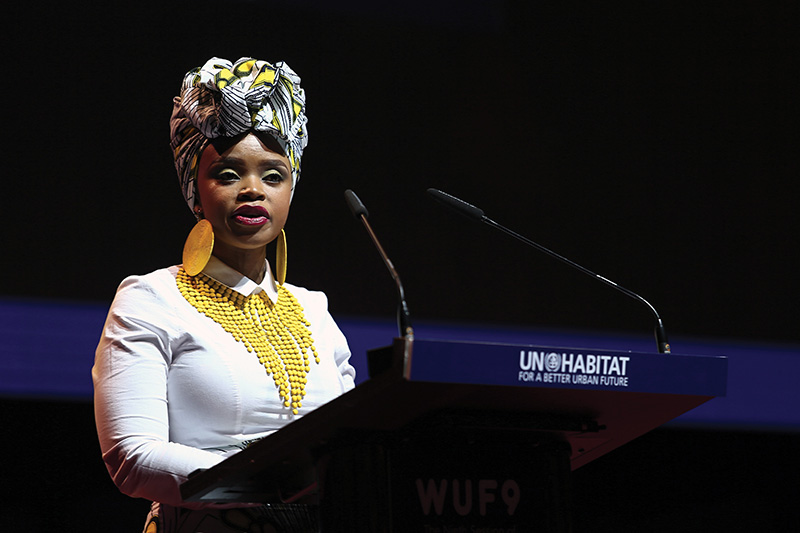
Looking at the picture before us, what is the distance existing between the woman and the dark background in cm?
84

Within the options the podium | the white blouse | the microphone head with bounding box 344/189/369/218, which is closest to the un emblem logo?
the podium

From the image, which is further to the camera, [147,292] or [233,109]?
[233,109]

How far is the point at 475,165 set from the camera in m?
3.40

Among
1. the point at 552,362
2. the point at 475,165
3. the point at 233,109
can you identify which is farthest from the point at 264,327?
the point at 475,165

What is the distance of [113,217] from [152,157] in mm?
221

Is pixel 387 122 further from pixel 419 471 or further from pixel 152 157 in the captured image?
pixel 419 471

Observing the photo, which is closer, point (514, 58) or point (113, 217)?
point (113, 217)

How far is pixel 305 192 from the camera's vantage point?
318 centimetres

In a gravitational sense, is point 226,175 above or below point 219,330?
above

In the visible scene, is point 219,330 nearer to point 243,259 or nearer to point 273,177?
point 243,259

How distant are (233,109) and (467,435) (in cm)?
96

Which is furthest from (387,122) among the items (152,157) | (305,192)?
(152,157)

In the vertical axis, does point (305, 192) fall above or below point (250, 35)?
below

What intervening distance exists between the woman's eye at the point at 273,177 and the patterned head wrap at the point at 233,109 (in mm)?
48
